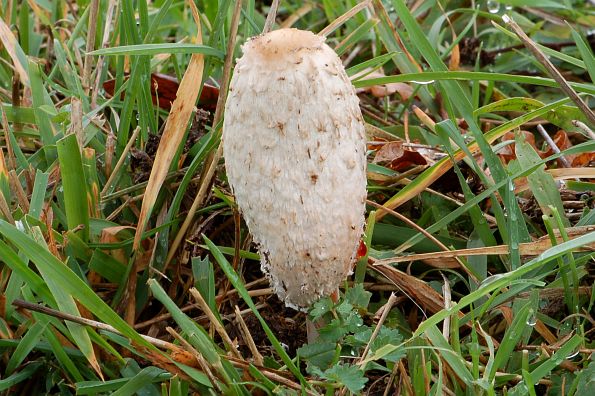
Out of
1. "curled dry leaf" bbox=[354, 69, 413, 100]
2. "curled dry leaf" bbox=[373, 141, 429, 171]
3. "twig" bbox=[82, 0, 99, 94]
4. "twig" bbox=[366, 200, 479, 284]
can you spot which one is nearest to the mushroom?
"twig" bbox=[366, 200, 479, 284]

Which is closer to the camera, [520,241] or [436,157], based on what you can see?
[520,241]

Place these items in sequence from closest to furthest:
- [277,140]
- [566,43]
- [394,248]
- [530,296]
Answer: [277,140] < [530,296] < [394,248] < [566,43]

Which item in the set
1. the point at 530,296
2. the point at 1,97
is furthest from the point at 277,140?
the point at 1,97

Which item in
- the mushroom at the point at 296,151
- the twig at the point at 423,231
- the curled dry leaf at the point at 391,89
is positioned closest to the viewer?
the mushroom at the point at 296,151

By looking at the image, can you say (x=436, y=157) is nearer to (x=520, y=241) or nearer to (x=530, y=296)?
(x=520, y=241)

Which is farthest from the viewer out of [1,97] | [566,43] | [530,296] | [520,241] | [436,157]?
[566,43]

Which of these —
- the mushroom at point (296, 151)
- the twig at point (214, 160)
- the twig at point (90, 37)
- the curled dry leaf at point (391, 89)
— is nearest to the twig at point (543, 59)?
the mushroom at point (296, 151)

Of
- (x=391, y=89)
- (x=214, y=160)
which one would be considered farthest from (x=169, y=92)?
(x=391, y=89)

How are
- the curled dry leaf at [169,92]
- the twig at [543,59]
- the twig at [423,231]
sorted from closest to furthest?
the twig at [543,59] → the twig at [423,231] → the curled dry leaf at [169,92]

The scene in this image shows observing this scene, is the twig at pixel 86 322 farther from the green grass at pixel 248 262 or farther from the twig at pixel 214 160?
the twig at pixel 214 160
